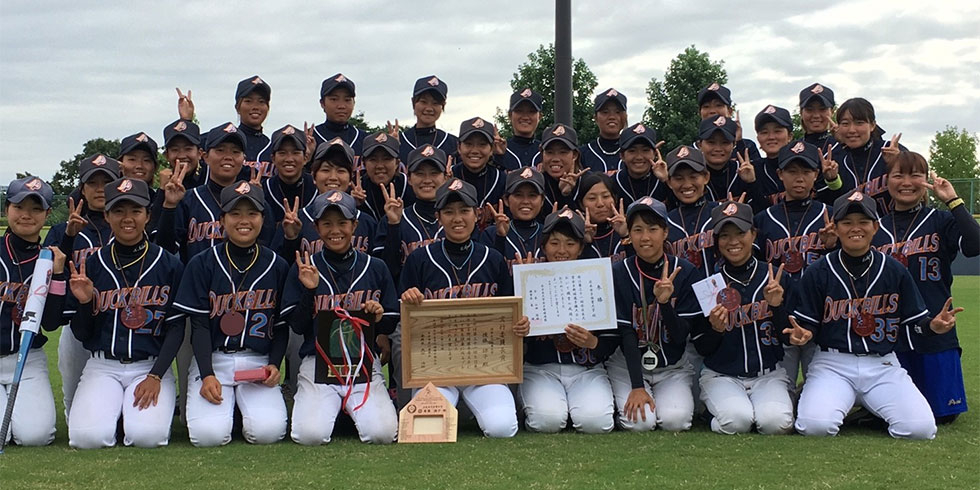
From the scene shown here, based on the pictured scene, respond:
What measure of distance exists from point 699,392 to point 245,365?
11.2 ft

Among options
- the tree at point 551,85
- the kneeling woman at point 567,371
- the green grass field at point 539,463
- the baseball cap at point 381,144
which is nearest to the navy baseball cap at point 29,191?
the green grass field at point 539,463

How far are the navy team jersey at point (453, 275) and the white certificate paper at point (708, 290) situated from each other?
1410mm

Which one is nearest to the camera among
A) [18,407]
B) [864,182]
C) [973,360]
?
[18,407]

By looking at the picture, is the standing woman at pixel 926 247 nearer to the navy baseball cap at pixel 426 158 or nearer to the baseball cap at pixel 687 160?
the baseball cap at pixel 687 160

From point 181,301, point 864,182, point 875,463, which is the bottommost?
point 875,463

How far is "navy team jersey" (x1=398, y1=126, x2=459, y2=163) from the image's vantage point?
8.71 metres

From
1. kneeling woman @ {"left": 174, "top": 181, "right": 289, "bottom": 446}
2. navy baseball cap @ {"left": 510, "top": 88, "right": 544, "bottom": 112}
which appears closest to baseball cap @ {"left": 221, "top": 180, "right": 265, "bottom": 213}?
kneeling woman @ {"left": 174, "top": 181, "right": 289, "bottom": 446}

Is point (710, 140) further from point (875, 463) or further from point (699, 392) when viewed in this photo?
point (875, 463)

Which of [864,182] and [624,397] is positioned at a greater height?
[864,182]

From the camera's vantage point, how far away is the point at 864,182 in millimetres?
7488

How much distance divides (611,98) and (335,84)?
2.67m

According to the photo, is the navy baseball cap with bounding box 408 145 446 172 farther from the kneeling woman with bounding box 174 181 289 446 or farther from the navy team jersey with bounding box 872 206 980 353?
the navy team jersey with bounding box 872 206 980 353

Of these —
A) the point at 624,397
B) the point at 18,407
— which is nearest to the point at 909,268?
the point at 624,397

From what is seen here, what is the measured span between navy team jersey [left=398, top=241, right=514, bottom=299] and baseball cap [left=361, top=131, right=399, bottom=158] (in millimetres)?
1256
